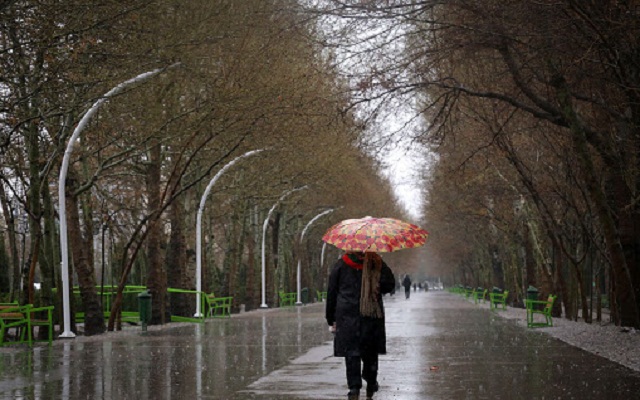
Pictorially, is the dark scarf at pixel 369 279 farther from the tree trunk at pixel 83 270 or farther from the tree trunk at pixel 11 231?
the tree trunk at pixel 11 231

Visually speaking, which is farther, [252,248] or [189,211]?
[252,248]

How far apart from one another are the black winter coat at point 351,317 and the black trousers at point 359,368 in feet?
0.28

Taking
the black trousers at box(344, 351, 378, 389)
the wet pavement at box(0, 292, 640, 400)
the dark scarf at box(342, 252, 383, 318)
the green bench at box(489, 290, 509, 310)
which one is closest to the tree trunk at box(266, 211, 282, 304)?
the green bench at box(489, 290, 509, 310)

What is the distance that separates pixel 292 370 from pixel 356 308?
3730mm

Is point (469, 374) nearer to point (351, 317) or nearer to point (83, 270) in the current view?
point (351, 317)

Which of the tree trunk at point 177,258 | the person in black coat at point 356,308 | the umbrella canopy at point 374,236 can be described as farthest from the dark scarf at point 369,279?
the tree trunk at point 177,258

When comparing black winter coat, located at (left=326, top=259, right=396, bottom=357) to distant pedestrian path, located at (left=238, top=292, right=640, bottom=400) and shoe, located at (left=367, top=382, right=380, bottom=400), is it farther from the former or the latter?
distant pedestrian path, located at (left=238, top=292, right=640, bottom=400)

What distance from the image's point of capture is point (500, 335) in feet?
78.5

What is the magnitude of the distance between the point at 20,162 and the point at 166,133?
451cm

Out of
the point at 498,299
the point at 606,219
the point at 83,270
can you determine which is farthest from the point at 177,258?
the point at 498,299

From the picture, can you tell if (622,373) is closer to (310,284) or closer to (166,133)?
(166,133)

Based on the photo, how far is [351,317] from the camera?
36.4ft

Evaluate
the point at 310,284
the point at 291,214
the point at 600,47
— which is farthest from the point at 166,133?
the point at 310,284

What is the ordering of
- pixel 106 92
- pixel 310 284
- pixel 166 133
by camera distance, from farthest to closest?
pixel 310 284
pixel 166 133
pixel 106 92
